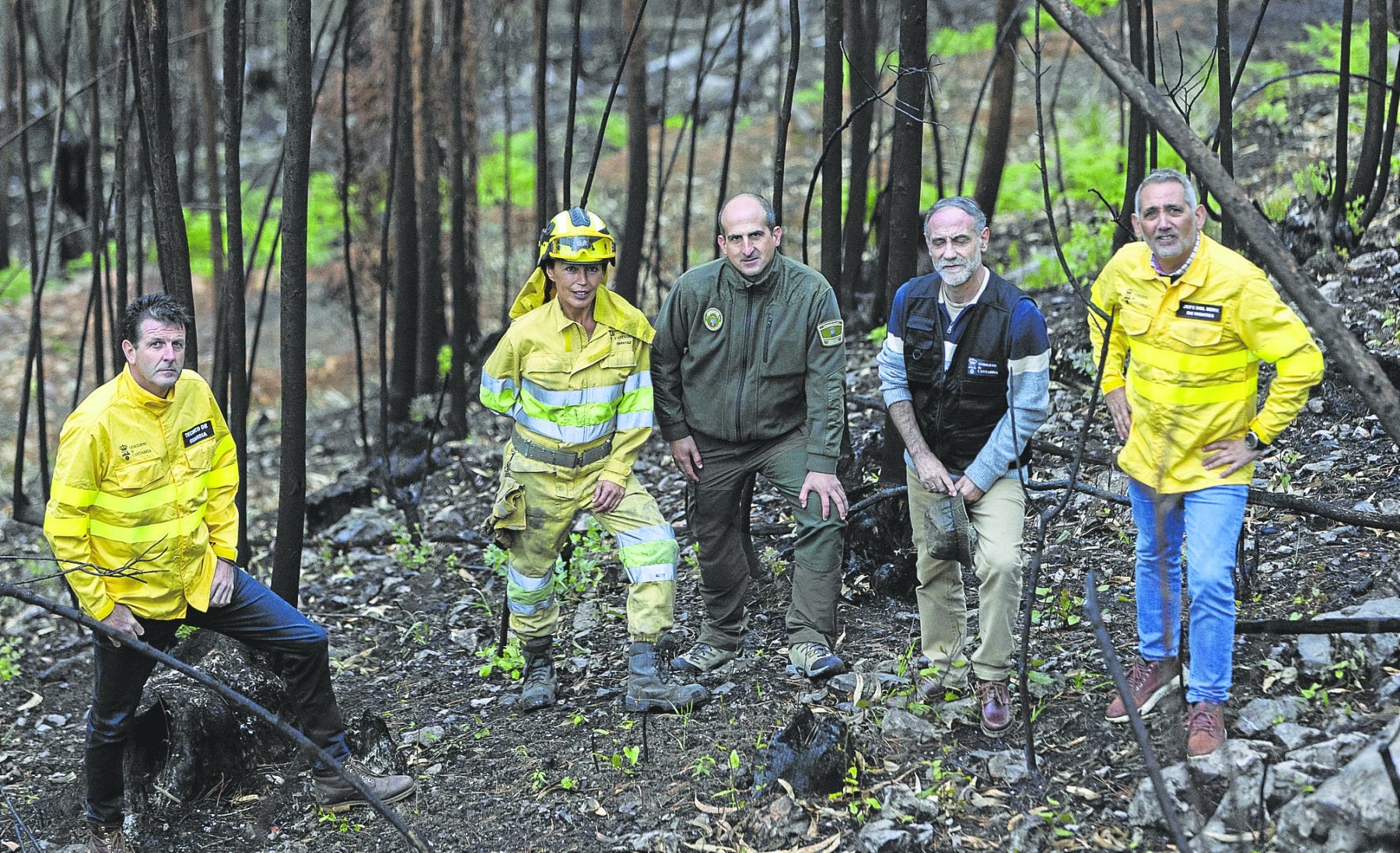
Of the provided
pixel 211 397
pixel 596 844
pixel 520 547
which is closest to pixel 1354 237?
pixel 520 547

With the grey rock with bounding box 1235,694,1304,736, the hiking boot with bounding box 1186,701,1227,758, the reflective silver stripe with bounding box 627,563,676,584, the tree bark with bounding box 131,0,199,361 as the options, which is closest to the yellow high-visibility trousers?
the reflective silver stripe with bounding box 627,563,676,584

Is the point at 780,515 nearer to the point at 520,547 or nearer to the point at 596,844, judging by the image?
the point at 520,547

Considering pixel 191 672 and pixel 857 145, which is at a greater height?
pixel 857 145

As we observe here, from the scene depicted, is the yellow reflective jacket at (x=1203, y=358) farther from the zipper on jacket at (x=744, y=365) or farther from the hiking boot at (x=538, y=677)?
the hiking boot at (x=538, y=677)

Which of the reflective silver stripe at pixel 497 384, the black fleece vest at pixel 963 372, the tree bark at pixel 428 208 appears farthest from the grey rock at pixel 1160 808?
the tree bark at pixel 428 208

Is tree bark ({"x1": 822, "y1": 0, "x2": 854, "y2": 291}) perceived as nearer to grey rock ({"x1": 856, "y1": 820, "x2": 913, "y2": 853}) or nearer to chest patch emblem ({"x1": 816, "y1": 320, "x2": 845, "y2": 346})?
chest patch emblem ({"x1": 816, "y1": 320, "x2": 845, "y2": 346})

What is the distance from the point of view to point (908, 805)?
3.76m

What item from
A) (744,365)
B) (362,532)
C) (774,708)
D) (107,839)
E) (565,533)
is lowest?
(107,839)

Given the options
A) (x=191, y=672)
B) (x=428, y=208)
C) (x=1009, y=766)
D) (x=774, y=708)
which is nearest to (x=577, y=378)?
(x=774, y=708)

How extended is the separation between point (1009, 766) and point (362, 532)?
5.53m

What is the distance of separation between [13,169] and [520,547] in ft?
69.5

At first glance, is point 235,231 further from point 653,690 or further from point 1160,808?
point 1160,808

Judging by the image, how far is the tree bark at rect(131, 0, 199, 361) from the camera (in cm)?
533

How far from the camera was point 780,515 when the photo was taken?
21.4ft
